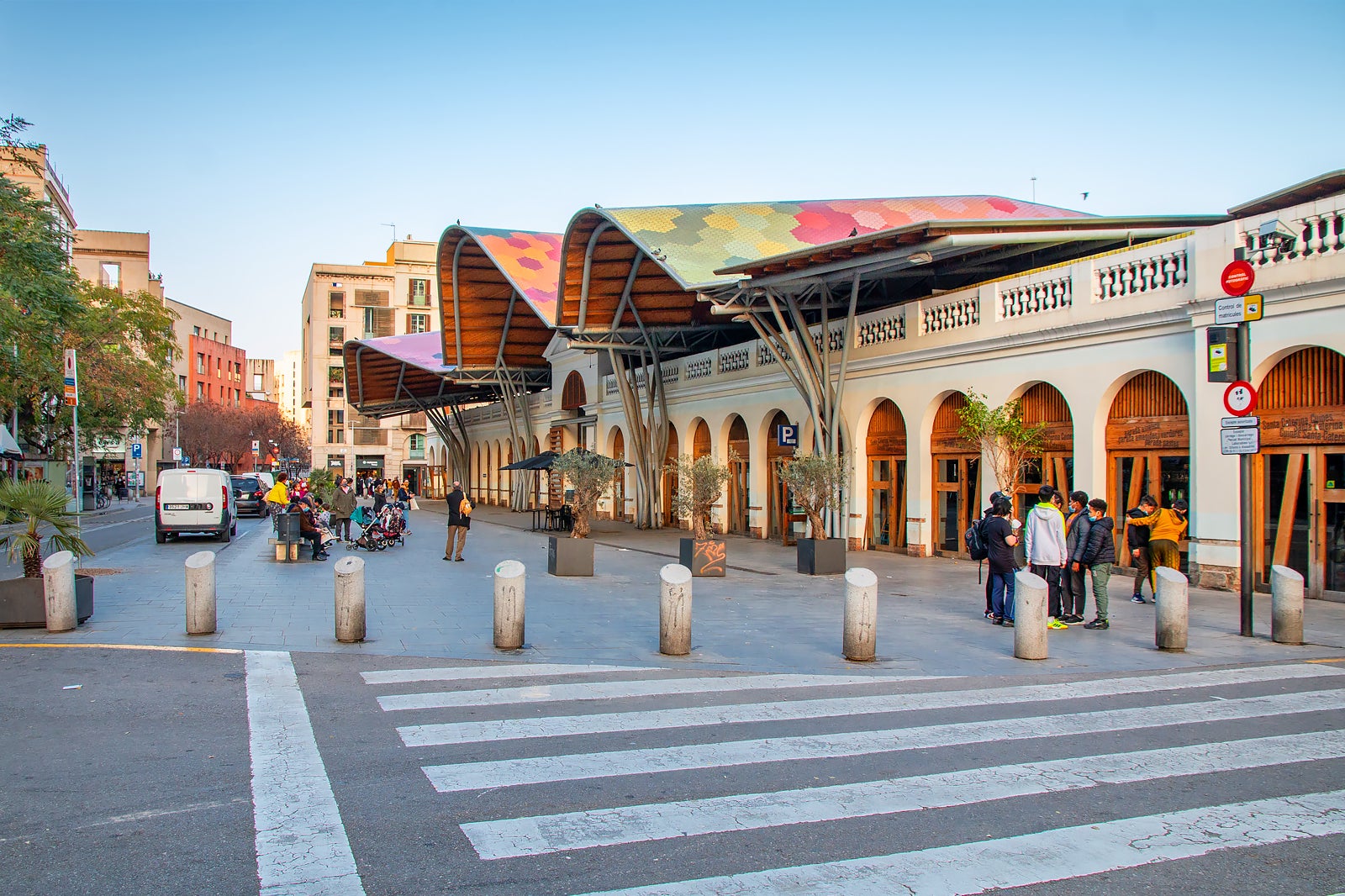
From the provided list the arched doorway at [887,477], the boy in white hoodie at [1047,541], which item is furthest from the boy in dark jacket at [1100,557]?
the arched doorway at [887,477]

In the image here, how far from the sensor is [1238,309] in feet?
→ 38.1

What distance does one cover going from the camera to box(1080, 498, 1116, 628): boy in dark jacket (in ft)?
41.2

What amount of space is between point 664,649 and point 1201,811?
5.88m

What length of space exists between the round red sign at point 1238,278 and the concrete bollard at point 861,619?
561 centimetres

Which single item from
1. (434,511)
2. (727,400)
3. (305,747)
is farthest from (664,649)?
(434,511)

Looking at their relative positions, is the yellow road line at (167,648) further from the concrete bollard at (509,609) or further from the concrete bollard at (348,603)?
the concrete bollard at (509,609)

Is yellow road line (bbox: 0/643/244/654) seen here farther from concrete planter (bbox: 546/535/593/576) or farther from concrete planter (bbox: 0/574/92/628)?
concrete planter (bbox: 546/535/593/576)

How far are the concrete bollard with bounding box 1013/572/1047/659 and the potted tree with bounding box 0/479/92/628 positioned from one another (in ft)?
34.8

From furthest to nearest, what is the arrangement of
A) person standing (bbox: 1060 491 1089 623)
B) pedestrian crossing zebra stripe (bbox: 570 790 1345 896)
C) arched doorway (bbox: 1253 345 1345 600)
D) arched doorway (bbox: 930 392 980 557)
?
arched doorway (bbox: 930 392 980 557)
arched doorway (bbox: 1253 345 1345 600)
person standing (bbox: 1060 491 1089 623)
pedestrian crossing zebra stripe (bbox: 570 790 1345 896)

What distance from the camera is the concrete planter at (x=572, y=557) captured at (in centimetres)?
1877

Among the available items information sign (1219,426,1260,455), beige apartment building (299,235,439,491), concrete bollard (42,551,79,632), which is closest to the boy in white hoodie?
information sign (1219,426,1260,455)

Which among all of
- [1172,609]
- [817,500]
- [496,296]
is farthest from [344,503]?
[1172,609]

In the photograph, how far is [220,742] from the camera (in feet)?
22.9

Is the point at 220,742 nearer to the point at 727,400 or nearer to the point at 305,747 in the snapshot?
the point at 305,747
